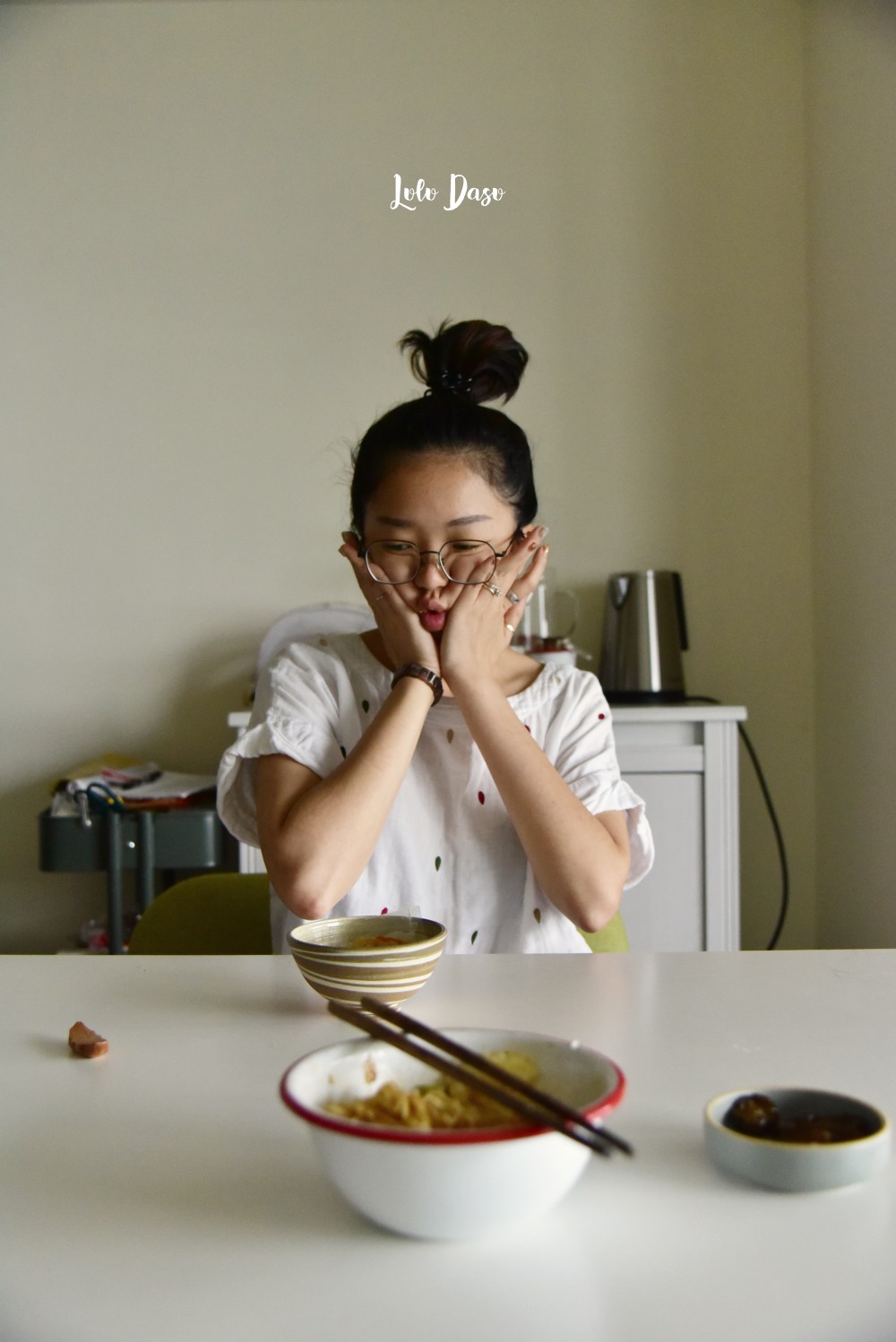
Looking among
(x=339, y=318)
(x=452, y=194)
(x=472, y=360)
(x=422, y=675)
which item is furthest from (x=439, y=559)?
(x=452, y=194)

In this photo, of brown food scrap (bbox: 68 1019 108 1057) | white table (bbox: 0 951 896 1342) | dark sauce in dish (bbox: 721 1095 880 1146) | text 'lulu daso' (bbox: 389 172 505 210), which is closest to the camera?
white table (bbox: 0 951 896 1342)

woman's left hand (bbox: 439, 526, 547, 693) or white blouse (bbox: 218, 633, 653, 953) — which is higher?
woman's left hand (bbox: 439, 526, 547, 693)

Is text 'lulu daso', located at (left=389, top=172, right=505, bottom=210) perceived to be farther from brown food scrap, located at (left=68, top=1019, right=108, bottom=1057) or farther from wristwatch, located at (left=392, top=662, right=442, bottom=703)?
brown food scrap, located at (left=68, top=1019, right=108, bottom=1057)

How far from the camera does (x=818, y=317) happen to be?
2.67 m

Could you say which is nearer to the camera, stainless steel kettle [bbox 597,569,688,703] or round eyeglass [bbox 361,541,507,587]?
round eyeglass [bbox 361,541,507,587]

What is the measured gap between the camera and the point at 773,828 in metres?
2.76

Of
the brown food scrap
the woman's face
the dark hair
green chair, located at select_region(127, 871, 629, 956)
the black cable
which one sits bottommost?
the black cable

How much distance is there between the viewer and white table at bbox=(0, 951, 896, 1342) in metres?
0.45

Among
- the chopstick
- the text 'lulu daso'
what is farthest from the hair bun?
the text 'lulu daso'

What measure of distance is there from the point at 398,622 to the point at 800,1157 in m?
0.84

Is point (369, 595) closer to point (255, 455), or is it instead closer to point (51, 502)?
point (255, 455)

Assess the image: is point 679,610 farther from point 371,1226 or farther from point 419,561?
point 371,1226

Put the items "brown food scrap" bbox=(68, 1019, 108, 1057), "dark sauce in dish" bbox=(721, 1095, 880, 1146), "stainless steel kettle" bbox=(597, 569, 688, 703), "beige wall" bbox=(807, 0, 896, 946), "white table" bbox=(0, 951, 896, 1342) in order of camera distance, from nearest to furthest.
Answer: "white table" bbox=(0, 951, 896, 1342) → "dark sauce in dish" bbox=(721, 1095, 880, 1146) → "brown food scrap" bbox=(68, 1019, 108, 1057) → "beige wall" bbox=(807, 0, 896, 946) → "stainless steel kettle" bbox=(597, 569, 688, 703)

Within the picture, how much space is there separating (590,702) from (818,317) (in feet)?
5.55
